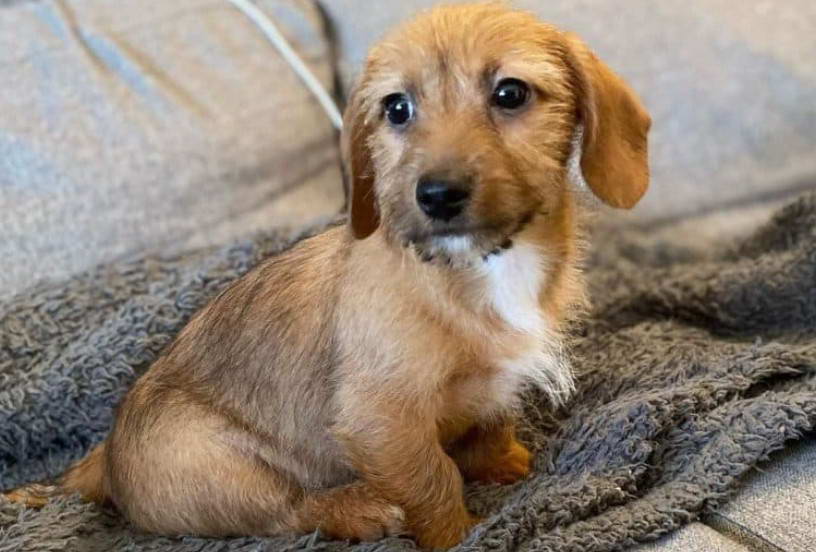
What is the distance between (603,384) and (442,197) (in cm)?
85

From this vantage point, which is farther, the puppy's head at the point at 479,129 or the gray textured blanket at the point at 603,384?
the gray textured blanket at the point at 603,384

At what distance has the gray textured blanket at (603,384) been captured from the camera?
1724 mm

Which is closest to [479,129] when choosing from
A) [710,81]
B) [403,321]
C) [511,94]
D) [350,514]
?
[511,94]

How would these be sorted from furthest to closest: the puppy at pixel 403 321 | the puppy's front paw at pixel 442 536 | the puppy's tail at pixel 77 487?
1. the puppy's tail at pixel 77 487
2. the puppy's front paw at pixel 442 536
3. the puppy at pixel 403 321

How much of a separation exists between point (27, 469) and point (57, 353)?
0.28m

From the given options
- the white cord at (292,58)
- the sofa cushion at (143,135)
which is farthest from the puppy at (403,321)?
the white cord at (292,58)

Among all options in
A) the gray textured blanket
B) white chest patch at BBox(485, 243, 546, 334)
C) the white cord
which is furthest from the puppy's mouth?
the white cord

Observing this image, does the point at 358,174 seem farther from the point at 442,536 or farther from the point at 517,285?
the point at 442,536

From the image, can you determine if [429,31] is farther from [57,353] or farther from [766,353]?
[57,353]

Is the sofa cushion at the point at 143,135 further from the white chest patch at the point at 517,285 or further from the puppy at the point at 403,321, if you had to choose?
the white chest patch at the point at 517,285

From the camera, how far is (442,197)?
150 centimetres

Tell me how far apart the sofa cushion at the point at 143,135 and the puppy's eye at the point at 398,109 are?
101cm

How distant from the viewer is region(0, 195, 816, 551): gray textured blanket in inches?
67.9

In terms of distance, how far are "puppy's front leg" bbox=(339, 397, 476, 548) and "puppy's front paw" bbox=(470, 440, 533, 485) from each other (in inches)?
9.7
